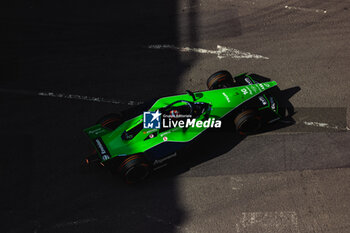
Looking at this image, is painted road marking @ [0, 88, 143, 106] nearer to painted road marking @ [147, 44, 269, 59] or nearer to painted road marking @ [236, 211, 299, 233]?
painted road marking @ [147, 44, 269, 59]

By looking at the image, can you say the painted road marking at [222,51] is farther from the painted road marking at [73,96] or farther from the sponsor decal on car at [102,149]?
the sponsor decal on car at [102,149]

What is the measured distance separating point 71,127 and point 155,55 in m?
3.21

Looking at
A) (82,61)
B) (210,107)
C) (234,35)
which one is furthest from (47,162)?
(234,35)

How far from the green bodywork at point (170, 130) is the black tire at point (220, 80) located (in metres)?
0.48

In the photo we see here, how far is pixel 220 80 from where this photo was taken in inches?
400

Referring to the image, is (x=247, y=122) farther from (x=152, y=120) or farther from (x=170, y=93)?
(x=170, y=93)

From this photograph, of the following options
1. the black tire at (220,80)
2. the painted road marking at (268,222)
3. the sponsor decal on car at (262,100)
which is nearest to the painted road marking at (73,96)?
the black tire at (220,80)

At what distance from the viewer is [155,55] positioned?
11.7 m

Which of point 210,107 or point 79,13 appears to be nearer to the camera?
point 210,107

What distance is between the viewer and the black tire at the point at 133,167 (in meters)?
8.78

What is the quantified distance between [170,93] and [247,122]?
2.43 meters

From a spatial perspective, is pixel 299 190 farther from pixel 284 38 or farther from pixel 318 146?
pixel 284 38

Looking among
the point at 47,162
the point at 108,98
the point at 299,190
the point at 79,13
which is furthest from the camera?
the point at 79,13

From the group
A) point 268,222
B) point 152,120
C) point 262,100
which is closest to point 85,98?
point 152,120
